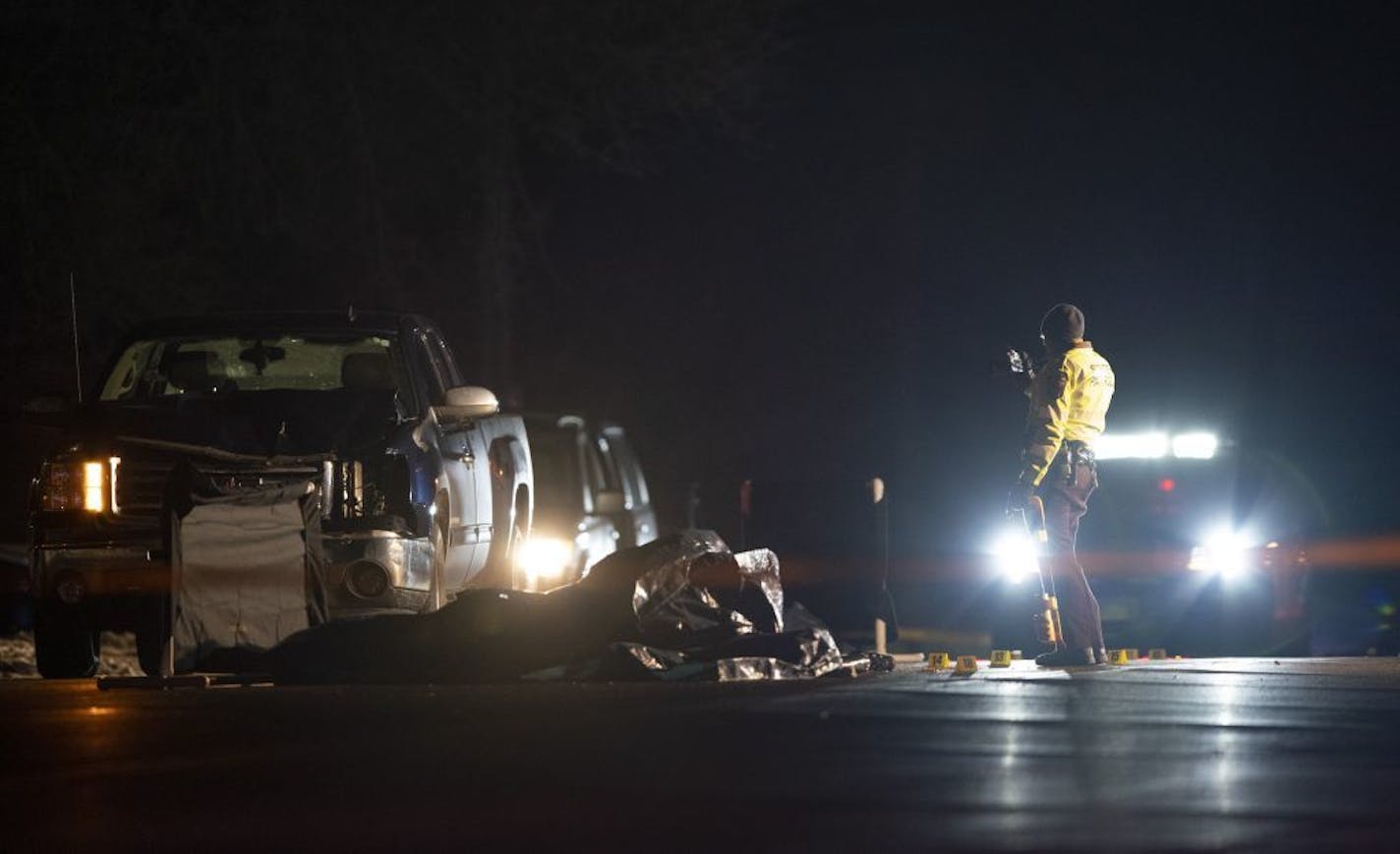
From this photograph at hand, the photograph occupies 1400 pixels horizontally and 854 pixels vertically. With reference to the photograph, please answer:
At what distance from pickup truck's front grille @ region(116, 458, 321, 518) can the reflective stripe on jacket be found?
380cm

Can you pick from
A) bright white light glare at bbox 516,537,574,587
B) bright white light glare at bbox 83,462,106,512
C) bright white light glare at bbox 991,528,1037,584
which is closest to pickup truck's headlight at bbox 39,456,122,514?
bright white light glare at bbox 83,462,106,512

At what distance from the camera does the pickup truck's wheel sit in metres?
15.8

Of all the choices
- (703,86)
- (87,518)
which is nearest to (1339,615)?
(703,86)

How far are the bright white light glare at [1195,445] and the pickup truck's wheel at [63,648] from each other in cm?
700

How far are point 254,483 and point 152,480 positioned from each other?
20.9 inches

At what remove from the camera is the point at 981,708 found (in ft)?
42.6

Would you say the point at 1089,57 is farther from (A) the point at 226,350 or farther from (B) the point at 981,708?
(B) the point at 981,708

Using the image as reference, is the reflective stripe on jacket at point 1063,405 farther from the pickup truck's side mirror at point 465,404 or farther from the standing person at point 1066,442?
the pickup truck's side mirror at point 465,404

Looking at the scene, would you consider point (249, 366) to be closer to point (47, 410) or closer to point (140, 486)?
point (47, 410)

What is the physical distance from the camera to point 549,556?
69.8 ft

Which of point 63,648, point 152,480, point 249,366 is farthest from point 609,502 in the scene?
point 152,480

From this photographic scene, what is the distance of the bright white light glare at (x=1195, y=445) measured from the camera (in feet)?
63.1

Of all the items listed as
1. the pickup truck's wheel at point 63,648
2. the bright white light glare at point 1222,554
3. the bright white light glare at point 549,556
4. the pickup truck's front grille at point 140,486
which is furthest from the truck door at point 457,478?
the bright white light glare at point 1222,554

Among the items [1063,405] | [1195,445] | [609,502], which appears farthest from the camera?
[609,502]
